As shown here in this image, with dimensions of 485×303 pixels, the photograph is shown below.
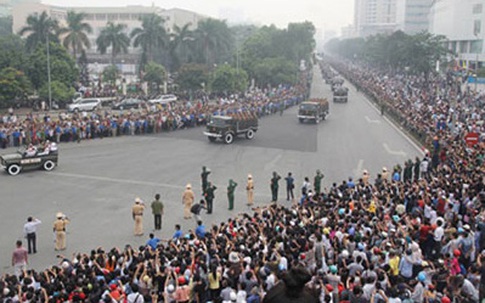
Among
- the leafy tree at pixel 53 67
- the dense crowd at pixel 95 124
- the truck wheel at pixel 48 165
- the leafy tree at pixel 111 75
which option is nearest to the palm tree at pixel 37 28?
the leafy tree at pixel 111 75

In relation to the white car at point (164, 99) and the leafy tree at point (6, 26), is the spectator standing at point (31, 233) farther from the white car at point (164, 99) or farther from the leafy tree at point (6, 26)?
the leafy tree at point (6, 26)

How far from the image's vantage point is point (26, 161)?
80.6ft

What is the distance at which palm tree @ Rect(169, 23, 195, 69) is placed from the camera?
7694 cm

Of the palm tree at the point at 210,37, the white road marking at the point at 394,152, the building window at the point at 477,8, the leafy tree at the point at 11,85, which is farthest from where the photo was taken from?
the palm tree at the point at 210,37

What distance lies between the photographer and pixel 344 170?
2625 centimetres

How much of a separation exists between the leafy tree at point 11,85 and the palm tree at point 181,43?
106 feet

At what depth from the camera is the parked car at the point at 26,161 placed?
24172mm

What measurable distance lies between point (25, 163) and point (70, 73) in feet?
98.7

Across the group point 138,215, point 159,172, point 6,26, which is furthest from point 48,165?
point 6,26

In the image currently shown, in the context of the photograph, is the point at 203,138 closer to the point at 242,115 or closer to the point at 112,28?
the point at 242,115

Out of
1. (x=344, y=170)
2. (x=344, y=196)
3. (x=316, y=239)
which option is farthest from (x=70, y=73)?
(x=316, y=239)

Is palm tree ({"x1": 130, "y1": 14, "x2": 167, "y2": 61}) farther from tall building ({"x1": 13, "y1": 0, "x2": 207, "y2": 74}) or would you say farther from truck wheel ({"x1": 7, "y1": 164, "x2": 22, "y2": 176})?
truck wheel ({"x1": 7, "y1": 164, "x2": 22, "y2": 176})

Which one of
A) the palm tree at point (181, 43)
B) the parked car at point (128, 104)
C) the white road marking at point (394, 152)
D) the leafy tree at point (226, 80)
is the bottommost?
the white road marking at point (394, 152)

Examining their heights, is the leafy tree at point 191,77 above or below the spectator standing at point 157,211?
above
